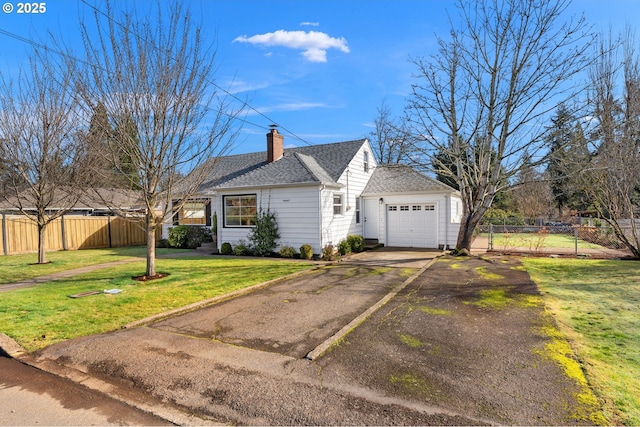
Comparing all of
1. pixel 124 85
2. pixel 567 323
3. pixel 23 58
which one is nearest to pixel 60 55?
pixel 124 85

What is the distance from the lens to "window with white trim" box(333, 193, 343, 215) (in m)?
→ 15.1

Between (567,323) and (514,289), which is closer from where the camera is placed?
(567,323)

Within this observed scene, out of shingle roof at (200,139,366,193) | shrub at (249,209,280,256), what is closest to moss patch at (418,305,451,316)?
shingle roof at (200,139,366,193)

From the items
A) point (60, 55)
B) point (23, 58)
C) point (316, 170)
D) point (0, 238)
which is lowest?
point (0, 238)

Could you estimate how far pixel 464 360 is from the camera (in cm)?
416

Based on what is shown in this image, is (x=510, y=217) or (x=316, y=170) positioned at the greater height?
(x=316, y=170)

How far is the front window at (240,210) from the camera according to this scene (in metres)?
15.2

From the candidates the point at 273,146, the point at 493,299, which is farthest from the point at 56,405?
the point at 273,146

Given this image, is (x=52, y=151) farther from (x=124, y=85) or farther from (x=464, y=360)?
(x=464, y=360)

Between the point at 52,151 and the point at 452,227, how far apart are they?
16.5 metres

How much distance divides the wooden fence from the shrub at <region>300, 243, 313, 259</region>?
843 centimetres

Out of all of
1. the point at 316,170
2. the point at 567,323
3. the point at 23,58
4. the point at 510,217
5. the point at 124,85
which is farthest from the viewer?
the point at 510,217

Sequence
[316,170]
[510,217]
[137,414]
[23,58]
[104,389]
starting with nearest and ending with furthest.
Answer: [137,414] → [104,389] → [23,58] → [316,170] → [510,217]

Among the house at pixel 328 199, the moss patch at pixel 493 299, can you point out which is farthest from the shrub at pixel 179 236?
the moss patch at pixel 493 299
